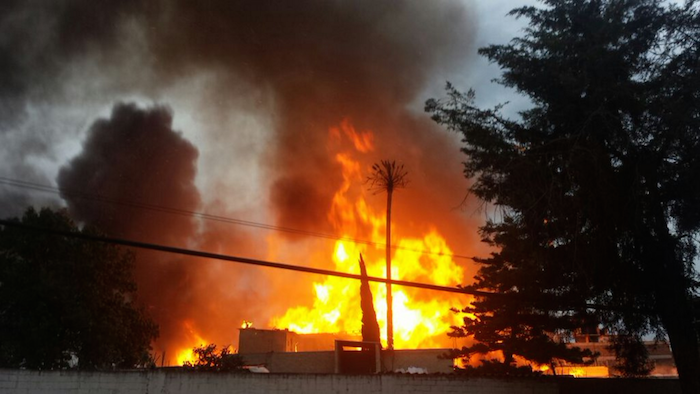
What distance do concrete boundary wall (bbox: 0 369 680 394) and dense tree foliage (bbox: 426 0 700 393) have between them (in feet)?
8.16

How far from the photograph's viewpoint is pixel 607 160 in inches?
499

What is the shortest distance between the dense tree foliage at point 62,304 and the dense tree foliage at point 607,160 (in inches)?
905

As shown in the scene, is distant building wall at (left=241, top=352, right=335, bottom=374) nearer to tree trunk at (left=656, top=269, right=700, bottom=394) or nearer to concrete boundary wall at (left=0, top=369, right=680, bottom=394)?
concrete boundary wall at (left=0, top=369, right=680, bottom=394)

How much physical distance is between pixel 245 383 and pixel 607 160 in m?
9.88

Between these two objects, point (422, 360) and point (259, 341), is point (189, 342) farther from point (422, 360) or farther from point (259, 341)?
point (422, 360)

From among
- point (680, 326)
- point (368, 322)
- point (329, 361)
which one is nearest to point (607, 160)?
point (680, 326)

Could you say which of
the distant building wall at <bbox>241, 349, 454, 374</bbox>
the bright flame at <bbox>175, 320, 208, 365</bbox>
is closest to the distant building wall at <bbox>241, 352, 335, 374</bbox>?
the distant building wall at <bbox>241, 349, 454, 374</bbox>

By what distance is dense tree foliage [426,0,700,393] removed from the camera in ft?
40.5

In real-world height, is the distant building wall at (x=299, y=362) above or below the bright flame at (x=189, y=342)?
below

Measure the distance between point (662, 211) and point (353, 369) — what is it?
1305 cm

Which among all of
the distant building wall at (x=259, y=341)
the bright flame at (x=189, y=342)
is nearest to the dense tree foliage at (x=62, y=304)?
the distant building wall at (x=259, y=341)

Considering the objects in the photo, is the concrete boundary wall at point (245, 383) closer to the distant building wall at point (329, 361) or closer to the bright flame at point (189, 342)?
the distant building wall at point (329, 361)

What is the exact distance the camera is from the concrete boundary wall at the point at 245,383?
38.3 ft

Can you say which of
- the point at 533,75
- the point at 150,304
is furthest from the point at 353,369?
the point at 150,304
